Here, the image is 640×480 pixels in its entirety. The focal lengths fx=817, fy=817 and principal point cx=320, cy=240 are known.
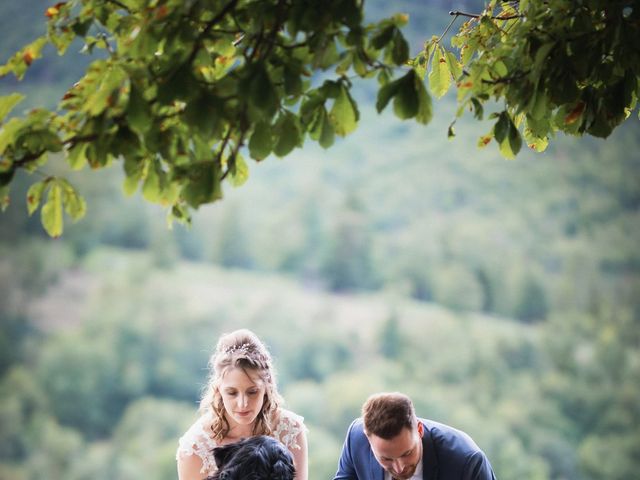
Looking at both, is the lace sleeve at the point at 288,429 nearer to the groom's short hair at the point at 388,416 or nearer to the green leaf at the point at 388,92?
the groom's short hair at the point at 388,416

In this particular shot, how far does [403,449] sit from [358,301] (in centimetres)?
1990

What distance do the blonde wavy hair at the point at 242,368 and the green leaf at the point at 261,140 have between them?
5.50 feet

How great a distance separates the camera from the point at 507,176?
23.2 meters

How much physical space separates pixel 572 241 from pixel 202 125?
73.0ft

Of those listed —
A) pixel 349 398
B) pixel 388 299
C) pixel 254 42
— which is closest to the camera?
pixel 254 42

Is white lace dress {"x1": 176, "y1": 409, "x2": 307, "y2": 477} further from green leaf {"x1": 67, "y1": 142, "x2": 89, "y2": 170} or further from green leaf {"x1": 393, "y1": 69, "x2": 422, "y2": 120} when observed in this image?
green leaf {"x1": 393, "y1": 69, "x2": 422, "y2": 120}

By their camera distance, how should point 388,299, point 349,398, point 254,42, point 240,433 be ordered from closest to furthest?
point 254,42 < point 240,433 < point 349,398 < point 388,299

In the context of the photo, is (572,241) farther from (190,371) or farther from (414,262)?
(190,371)

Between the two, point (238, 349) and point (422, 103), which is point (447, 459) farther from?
point (422, 103)

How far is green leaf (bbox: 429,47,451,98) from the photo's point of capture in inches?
96.4

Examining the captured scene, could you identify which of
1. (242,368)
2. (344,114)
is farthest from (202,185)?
(242,368)

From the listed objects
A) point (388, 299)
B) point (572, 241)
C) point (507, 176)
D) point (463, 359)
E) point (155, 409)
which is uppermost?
point (507, 176)

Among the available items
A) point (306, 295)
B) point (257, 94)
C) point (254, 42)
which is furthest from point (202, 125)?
point (306, 295)

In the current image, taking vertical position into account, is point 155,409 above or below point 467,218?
below
